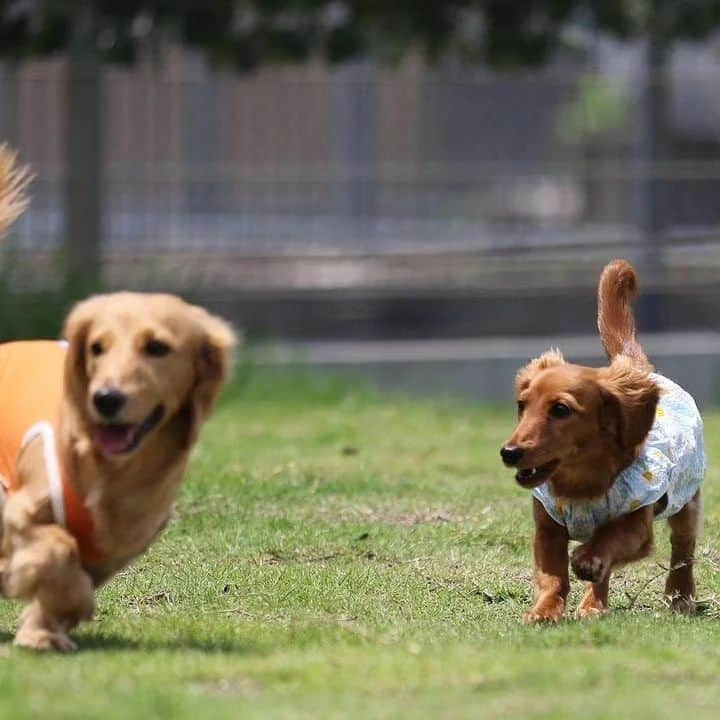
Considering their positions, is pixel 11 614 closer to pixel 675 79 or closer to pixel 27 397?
pixel 27 397

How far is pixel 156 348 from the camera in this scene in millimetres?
4707

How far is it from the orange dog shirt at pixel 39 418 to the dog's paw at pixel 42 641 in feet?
0.71

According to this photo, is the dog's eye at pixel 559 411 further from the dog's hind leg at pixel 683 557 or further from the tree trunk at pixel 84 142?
the tree trunk at pixel 84 142

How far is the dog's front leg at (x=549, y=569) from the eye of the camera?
5.59 metres

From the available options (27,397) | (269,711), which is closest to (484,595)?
(27,397)

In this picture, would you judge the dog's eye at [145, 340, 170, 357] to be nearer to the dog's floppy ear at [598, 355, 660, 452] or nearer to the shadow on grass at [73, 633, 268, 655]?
the shadow on grass at [73, 633, 268, 655]

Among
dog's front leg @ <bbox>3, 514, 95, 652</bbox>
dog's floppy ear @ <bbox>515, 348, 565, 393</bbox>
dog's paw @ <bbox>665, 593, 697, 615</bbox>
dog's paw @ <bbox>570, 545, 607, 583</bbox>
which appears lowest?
dog's paw @ <bbox>665, 593, 697, 615</bbox>

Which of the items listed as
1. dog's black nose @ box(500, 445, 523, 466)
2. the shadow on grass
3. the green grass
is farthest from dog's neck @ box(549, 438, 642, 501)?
the shadow on grass

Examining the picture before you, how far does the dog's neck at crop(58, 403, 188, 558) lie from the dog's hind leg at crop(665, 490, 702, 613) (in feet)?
6.32

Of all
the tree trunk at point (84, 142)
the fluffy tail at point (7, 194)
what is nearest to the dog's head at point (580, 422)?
the fluffy tail at point (7, 194)

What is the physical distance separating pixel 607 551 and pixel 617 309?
1116 mm

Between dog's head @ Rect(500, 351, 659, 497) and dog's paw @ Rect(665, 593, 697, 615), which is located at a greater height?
dog's head @ Rect(500, 351, 659, 497)

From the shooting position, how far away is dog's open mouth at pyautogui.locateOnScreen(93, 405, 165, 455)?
4.67 m

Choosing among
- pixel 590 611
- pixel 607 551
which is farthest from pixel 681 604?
pixel 607 551
